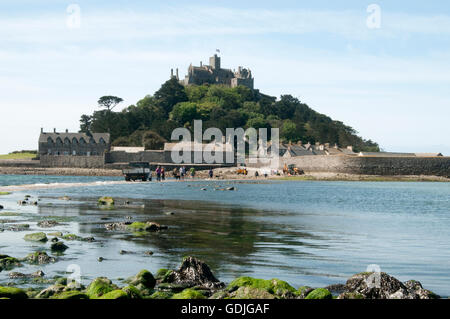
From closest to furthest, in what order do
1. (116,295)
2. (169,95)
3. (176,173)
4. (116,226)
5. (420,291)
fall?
(116,295)
(420,291)
(116,226)
(176,173)
(169,95)

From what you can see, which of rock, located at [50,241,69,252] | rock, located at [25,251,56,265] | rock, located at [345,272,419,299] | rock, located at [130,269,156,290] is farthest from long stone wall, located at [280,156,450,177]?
rock, located at [130,269,156,290]

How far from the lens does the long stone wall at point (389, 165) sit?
9338 cm

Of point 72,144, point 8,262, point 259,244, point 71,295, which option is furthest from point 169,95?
point 71,295

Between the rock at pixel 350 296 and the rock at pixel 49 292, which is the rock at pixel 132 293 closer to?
the rock at pixel 49 292

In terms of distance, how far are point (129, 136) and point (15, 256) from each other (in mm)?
131622

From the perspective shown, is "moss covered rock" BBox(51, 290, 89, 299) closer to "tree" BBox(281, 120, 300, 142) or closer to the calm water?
the calm water

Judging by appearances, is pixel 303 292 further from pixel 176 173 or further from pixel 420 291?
pixel 176 173

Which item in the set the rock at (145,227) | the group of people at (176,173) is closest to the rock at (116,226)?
the rock at (145,227)

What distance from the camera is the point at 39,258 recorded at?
15.4m

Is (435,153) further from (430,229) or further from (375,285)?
(375,285)

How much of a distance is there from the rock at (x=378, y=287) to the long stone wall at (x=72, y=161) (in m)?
107

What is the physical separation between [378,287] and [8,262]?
953 cm

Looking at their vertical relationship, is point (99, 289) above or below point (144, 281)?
above

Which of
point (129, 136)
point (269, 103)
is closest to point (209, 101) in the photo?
point (269, 103)
